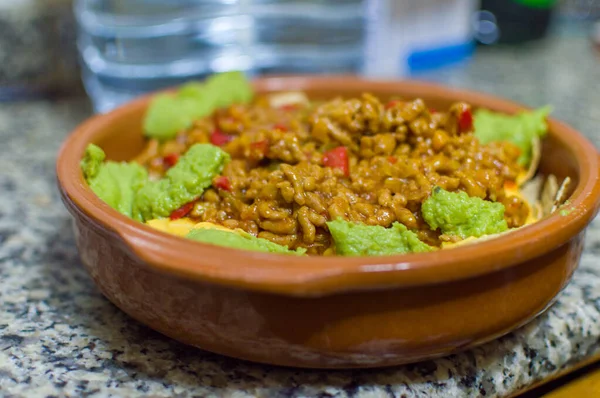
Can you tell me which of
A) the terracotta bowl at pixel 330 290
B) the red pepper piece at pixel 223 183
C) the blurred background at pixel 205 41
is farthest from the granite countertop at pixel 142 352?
the blurred background at pixel 205 41

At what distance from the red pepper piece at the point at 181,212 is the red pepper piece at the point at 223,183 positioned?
0.06 metres

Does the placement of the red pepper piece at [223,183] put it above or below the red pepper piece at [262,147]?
below

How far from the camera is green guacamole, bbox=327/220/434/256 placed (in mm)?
899

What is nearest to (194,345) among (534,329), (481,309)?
(481,309)

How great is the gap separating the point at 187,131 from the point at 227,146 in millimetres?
197

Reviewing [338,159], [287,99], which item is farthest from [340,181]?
[287,99]

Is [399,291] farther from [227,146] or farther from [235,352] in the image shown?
[227,146]

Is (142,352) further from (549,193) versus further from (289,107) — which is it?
(549,193)

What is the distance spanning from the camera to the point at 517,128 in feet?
4.20

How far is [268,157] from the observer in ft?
3.61

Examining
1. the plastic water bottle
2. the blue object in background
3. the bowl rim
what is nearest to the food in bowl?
the bowl rim

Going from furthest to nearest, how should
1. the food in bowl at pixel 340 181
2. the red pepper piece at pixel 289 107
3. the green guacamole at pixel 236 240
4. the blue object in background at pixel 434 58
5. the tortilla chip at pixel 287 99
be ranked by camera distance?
the blue object in background at pixel 434 58
the tortilla chip at pixel 287 99
the red pepper piece at pixel 289 107
the food in bowl at pixel 340 181
the green guacamole at pixel 236 240

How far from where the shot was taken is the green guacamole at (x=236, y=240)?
858mm

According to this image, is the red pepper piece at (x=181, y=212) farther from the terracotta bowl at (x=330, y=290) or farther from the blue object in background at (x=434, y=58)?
the blue object in background at (x=434, y=58)
